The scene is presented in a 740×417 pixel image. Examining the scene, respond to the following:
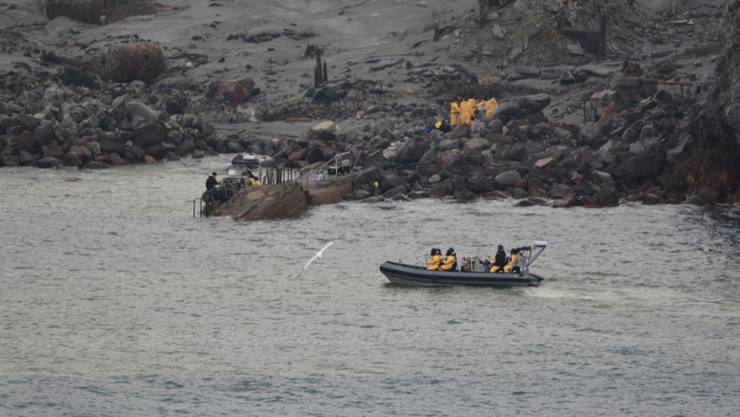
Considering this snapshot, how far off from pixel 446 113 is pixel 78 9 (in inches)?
2263

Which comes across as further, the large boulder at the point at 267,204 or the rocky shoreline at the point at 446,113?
the rocky shoreline at the point at 446,113

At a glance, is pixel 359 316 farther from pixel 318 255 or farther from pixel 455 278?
pixel 318 255

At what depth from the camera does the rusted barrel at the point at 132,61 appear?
12738 centimetres

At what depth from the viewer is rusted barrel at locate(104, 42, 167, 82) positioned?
418ft

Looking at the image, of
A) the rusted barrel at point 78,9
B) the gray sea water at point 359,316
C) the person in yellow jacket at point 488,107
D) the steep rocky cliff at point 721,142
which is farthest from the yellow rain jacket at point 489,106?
the rusted barrel at point 78,9

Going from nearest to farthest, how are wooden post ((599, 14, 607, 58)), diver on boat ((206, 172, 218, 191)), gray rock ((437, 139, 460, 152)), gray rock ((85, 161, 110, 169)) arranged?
diver on boat ((206, 172, 218, 191)), gray rock ((437, 139, 460, 152)), gray rock ((85, 161, 110, 169)), wooden post ((599, 14, 607, 58))

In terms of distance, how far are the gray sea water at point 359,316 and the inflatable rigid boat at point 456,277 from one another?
1.88ft

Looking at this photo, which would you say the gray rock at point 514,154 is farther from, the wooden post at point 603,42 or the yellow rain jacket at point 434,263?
the wooden post at point 603,42

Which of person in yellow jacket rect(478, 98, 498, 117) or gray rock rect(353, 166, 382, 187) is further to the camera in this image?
person in yellow jacket rect(478, 98, 498, 117)

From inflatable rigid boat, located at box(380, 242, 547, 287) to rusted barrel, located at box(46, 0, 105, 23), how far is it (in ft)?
306

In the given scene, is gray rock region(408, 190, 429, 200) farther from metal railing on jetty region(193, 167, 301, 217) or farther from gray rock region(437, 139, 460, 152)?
metal railing on jetty region(193, 167, 301, 217)

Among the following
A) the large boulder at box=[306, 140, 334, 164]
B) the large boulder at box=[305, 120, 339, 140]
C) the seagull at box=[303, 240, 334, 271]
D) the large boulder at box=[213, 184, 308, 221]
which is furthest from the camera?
the large boulder at box=[305, 120, 339, 140]

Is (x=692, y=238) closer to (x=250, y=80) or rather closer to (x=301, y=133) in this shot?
(x=301, y=133)

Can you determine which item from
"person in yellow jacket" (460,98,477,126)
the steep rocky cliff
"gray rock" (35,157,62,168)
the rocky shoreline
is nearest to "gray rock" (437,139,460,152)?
the rocky shoreline
